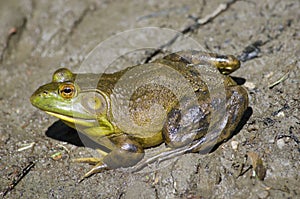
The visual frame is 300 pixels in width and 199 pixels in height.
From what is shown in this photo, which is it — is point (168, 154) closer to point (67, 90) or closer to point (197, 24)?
point (67, 90)

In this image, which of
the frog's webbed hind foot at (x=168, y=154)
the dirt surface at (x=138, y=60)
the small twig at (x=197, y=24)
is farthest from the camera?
the small twig at (x=197, y=24)

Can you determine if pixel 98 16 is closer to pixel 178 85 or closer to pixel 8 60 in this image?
pixel 8 60

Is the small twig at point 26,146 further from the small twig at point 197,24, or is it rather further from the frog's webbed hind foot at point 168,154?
the small twig at point 197,24

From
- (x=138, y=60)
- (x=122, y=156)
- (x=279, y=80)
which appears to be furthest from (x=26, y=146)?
(x=279, y=80)

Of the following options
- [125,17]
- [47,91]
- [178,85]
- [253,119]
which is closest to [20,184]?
[47,91]

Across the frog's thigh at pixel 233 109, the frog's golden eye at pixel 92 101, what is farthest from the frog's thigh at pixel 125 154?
the frog's thigh at pixel 233 109

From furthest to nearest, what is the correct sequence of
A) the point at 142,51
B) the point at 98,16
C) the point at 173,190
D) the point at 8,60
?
the point at 98,16 → the point at 8,60 → the point at 142,51 → the point at 173,190
